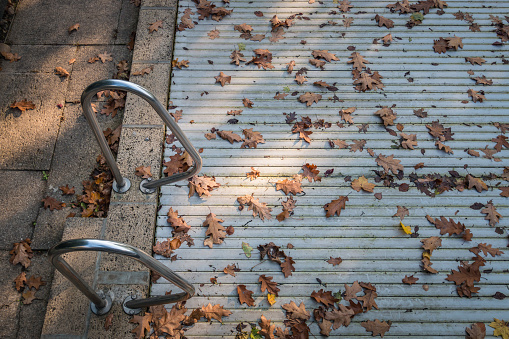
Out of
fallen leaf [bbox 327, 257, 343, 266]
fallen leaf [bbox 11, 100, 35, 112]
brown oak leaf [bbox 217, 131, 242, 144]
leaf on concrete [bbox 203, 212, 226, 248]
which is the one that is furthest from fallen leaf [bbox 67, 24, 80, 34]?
fallen leaf [bbox 327, 257, 343, 266]

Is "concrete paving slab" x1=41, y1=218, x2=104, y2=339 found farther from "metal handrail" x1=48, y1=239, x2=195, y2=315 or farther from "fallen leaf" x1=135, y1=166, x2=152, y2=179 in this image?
"fallen leaf" x1=135, y1=166, x2=152, y2=179

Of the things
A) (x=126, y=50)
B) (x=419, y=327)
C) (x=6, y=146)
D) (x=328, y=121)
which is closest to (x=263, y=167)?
(x=328, y=121)

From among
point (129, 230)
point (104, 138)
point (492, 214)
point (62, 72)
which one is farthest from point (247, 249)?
point (62, 72)

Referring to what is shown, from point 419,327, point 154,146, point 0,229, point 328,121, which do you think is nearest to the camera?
point 419,327

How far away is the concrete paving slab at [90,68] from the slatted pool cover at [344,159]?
72 centimetres

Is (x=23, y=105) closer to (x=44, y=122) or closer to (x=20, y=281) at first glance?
(x=44, y=122)

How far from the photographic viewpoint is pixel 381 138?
12.2 ft

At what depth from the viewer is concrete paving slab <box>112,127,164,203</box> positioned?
330 centimetres

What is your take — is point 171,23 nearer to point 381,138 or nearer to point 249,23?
point 249,23

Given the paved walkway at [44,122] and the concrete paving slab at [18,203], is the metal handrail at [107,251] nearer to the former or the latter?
the paved walkway at [44,122]

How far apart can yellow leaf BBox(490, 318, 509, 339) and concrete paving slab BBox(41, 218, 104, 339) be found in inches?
124

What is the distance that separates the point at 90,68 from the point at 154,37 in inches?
31.3

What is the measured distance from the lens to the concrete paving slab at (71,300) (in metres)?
2.76

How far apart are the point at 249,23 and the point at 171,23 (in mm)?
906
